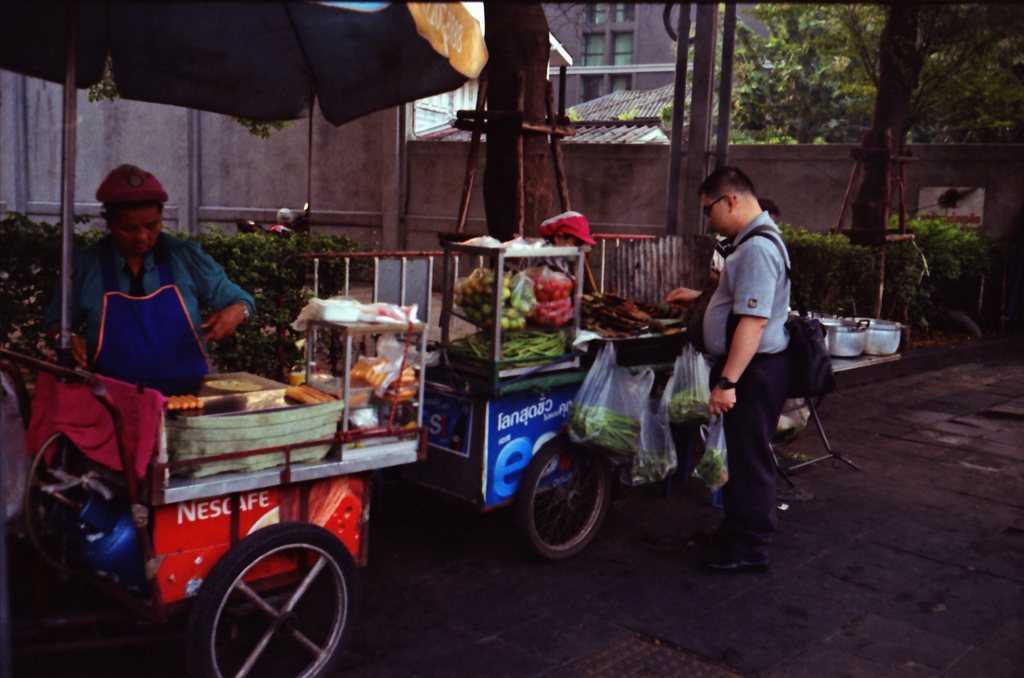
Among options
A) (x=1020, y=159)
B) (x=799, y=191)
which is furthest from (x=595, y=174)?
(x=1020, y=159)

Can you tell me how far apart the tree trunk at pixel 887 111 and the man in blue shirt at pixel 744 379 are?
324 inches

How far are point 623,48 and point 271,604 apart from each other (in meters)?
44.7

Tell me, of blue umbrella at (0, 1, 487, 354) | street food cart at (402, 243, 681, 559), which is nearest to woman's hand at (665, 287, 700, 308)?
street food cart at (402, 243, 681, 559)

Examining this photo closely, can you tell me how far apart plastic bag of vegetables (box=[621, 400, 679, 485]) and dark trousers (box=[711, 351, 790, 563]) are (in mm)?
300

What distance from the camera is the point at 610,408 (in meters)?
4.31

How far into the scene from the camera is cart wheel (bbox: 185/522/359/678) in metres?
2.69

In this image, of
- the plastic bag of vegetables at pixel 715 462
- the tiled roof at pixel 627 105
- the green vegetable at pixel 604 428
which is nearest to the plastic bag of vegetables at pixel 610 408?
the green vegetable at pixel 604 428

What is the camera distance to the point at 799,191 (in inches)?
592

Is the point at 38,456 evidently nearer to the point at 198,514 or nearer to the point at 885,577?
the point at 198,514

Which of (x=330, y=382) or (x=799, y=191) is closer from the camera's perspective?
(x=330, y=382)

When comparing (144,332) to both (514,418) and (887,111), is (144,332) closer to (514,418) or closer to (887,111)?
(514,418)

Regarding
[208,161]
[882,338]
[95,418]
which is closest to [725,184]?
[95,418]

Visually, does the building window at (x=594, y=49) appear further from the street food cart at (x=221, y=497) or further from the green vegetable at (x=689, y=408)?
the street food cart at (x=221, y=497)

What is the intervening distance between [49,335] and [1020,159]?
14.6 metres
